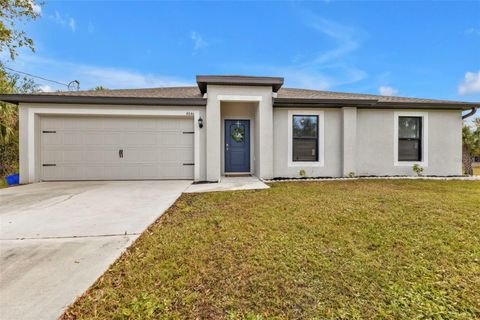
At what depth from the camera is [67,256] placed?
2510mm

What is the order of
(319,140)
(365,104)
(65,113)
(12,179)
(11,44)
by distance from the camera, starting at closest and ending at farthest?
(12,179)
(65,113)
(11,44)
(365,104)
(319,140)

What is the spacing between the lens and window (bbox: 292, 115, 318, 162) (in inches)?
313

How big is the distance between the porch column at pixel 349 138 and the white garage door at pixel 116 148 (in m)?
5.56

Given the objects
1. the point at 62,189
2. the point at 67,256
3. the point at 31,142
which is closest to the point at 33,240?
the point at 67,256

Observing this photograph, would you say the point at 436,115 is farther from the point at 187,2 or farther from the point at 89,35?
the point at 89,35

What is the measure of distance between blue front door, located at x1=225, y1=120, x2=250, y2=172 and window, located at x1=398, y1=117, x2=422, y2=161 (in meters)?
5.93

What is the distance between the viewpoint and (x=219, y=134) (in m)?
7.36

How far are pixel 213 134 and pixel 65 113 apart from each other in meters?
5.06

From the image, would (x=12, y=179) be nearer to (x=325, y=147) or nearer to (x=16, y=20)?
(x=16, y=20)

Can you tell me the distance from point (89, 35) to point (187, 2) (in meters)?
8.96

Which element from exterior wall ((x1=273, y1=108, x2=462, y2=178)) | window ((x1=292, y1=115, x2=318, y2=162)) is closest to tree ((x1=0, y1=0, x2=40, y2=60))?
exterior wall ((x1=273, y1=108, x2=462, y2=178))

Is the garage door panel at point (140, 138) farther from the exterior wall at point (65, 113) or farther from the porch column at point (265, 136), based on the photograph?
the porch column at point (265, 136)

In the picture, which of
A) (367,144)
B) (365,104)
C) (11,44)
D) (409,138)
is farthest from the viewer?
(409,138)

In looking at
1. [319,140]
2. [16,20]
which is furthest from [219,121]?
[16,20]
